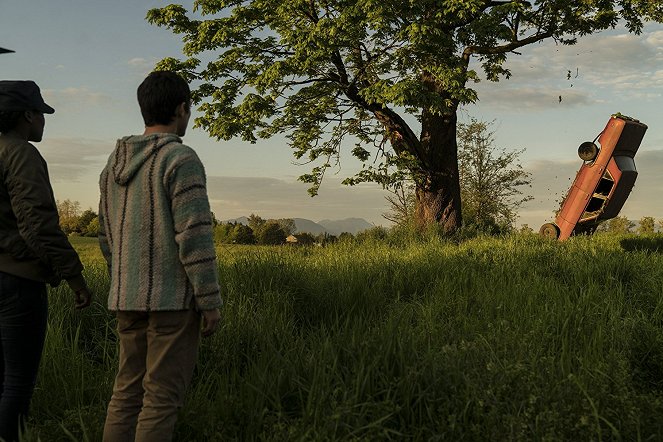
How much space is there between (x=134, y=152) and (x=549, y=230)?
1498 centimetres

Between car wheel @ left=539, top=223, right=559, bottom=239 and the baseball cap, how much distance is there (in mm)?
14455

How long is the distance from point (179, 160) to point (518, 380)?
249 centimetres

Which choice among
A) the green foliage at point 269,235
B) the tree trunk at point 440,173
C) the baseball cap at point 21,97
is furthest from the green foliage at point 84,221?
the baseball cap at point 21,97

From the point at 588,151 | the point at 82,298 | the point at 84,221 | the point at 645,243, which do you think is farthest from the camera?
the point at 84,221

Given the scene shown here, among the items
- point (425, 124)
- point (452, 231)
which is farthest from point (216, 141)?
point (452, 231)

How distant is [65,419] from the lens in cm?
374

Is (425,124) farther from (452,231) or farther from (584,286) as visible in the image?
(584,286)

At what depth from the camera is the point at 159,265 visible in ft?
9.38

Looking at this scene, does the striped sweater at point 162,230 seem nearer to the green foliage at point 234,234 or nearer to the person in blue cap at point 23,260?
the person in blue cap at point 23,260

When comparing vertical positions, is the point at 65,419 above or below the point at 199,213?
below

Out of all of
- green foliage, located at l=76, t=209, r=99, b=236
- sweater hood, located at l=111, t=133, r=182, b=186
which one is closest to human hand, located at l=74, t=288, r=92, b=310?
sweater hood, located at l=111, t=133, r=182, b=186

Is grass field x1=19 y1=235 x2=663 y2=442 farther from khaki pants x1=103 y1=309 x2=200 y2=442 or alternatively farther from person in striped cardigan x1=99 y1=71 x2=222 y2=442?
person in striped cardigan x1=99 y1=71 x2=222 y2=442

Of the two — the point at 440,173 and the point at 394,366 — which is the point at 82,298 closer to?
the point at 394,366

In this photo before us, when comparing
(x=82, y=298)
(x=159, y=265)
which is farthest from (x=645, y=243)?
(x=159, y=265)
